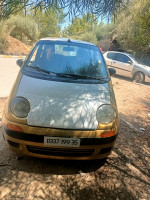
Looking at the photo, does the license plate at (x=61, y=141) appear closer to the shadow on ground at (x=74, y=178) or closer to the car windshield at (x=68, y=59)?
the shadow on ground at (x=74, y=178)

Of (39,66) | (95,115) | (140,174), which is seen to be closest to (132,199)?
(140,174)

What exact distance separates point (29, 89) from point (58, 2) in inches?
53.3

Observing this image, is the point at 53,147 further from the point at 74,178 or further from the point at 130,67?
the point at 130,67

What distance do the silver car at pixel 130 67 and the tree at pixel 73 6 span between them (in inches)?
342

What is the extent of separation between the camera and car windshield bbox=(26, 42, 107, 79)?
3336 mm

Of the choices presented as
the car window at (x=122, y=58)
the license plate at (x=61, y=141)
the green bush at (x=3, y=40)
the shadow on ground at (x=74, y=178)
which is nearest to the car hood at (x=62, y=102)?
the license plate at (x=61, y=141)

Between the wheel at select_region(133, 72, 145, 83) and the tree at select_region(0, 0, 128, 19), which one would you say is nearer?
the tree at select_region(0, 0, 128, 19)

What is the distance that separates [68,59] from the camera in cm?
359

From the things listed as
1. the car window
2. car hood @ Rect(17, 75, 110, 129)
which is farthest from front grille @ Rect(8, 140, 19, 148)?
the car window

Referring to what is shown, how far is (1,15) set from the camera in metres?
2.84

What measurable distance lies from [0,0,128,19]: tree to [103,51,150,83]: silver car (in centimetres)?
868

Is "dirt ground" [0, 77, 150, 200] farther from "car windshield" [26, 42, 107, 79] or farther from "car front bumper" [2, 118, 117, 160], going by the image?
"car windshield" [26, 42, 107, 79]

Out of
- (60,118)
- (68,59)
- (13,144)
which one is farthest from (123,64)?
(13,144)

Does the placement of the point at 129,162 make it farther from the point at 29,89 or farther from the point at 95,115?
the point at 29,89
